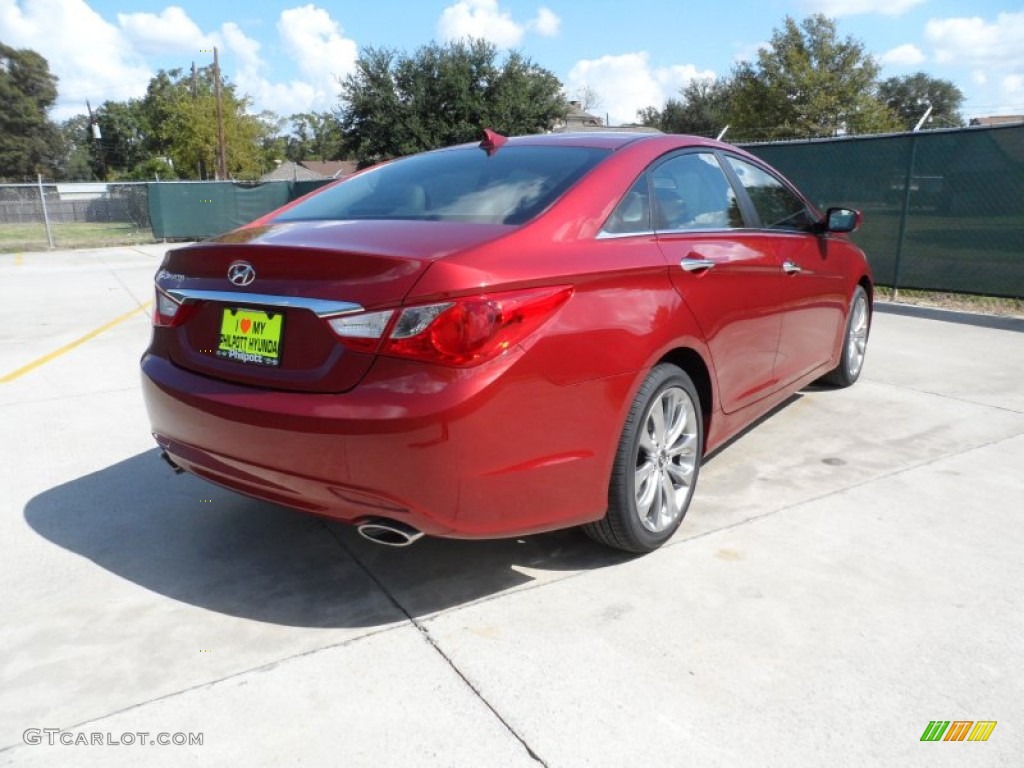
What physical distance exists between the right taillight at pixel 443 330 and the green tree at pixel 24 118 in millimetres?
88353

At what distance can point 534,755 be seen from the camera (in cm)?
210

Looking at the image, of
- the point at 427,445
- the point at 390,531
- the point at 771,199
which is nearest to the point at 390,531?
the point at 390,531

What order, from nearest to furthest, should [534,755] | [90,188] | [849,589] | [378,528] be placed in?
[534,755]
[378,528]
[849,589]
[90,188]

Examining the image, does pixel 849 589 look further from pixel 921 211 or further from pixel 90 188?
pixel 90 188

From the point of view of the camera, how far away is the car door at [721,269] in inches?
129

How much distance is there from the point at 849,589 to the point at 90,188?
27.6m

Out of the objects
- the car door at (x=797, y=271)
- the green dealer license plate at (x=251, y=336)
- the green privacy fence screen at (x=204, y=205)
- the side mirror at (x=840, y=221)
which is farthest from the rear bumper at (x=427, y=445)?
the green privacy fence screen at (x=204, y=205)

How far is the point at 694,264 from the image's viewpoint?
3277mm

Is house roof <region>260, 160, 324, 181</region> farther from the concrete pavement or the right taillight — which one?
the right taillight

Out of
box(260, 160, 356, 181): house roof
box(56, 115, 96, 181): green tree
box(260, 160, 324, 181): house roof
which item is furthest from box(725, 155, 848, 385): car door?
box(56, 115, 96, 181): green tree

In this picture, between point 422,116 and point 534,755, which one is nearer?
point 534,755

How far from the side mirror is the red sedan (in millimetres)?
1422

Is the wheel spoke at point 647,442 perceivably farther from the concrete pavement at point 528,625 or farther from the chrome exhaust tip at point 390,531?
the chrome exhaust tip at point 390,531

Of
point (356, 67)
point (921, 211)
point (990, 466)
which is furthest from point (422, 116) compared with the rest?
point (990, 466)
